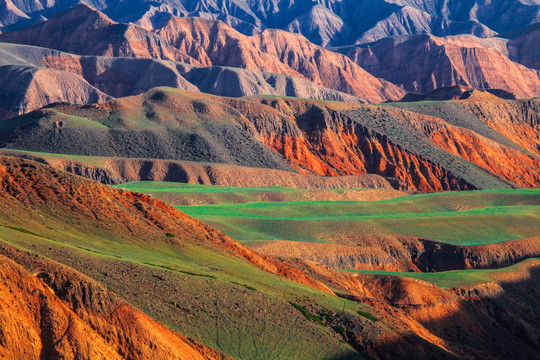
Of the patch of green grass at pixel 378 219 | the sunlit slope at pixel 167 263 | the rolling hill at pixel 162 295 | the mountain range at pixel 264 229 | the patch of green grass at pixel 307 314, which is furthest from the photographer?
the patch of green grass at pixel 378 219

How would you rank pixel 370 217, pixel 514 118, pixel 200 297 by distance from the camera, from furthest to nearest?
pixel 514 118
pixel 370 217
pixel 200 297

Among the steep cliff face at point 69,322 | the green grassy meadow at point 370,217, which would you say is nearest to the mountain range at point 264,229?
the steep cliff face at point 69,322

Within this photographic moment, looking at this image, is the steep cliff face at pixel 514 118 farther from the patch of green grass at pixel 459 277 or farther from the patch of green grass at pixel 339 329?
the patch of green grass at pixel 339 329

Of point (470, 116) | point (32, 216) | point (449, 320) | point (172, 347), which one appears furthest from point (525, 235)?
point (470, 116)

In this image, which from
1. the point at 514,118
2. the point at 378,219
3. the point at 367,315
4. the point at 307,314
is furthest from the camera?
the point at 514,118

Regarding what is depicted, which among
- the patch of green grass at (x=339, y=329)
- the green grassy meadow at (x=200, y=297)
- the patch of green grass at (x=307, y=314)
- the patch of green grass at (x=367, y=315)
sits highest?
the green grassy meadow at (x=200, y=297)

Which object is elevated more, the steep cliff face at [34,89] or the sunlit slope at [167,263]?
the sunlit slope at [167,263]

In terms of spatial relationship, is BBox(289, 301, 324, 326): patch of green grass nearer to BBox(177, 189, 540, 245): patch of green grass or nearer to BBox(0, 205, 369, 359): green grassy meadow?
BBox(0, 205, 369, 359): green grassy meadow

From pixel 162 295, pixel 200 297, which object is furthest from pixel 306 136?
pixel 162 295

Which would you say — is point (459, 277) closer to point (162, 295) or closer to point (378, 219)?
point (378, 219)

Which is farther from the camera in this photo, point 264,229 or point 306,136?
point 306,136

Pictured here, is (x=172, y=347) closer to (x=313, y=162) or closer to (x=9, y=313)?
(x=9, y=313)
